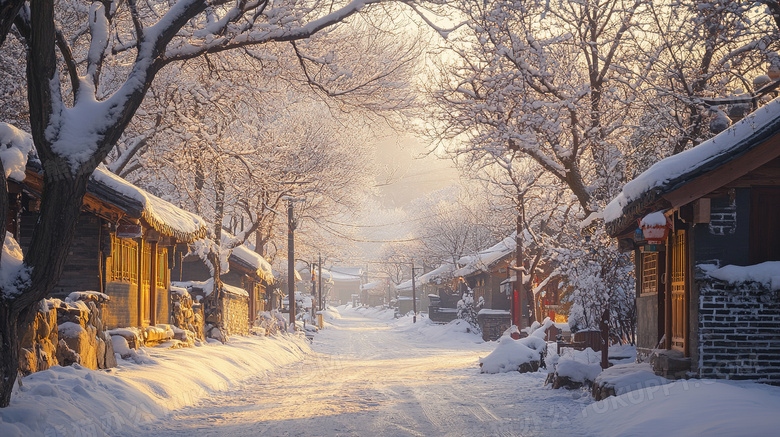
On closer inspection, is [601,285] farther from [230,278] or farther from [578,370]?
[230,278]

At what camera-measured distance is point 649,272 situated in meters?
15.7

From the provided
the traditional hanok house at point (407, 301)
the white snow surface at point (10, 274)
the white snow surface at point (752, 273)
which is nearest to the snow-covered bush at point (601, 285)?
the white snow surface at point (752, 273)

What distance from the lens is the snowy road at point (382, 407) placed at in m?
10.8

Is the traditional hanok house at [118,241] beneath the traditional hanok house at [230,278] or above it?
above

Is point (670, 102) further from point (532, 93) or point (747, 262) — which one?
point (747, 262)

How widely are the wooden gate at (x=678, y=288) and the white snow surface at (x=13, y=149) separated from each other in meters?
10.3

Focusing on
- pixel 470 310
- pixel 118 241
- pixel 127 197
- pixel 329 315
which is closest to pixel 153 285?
pixel 118 241

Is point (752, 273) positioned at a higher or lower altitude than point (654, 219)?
lower

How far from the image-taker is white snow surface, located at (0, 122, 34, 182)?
11008mm

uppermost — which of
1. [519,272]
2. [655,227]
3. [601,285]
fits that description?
[655,227]

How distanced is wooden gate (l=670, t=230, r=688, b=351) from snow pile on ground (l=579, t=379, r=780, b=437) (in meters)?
1.93

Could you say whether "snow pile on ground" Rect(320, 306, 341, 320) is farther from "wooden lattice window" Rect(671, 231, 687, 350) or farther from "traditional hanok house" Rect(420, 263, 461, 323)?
"wooden lattice window" Rect(671, 231, 687, 350)

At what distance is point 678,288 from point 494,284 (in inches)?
1325

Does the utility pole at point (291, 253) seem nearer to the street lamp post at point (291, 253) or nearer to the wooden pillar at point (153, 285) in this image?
the street lamp post at point (291, 253)
